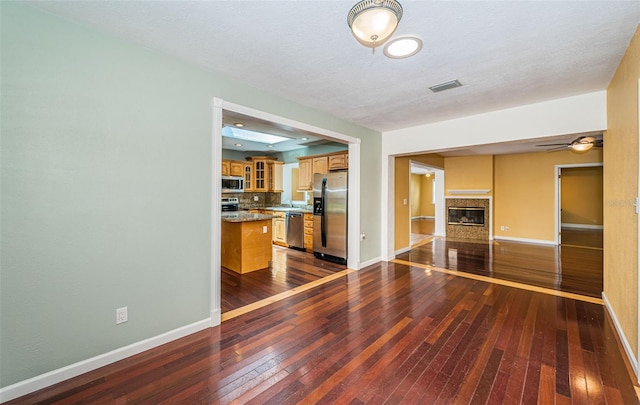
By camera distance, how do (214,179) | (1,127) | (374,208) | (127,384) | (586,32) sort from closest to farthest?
(1,127), (127,384), (586,32), (214,179), (374,208)

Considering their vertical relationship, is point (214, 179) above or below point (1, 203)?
above

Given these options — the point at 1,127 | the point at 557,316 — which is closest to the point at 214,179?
the point at 1,127

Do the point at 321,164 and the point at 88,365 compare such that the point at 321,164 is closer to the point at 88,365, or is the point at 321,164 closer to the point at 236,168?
the point at 236,168

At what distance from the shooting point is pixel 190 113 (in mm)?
2443

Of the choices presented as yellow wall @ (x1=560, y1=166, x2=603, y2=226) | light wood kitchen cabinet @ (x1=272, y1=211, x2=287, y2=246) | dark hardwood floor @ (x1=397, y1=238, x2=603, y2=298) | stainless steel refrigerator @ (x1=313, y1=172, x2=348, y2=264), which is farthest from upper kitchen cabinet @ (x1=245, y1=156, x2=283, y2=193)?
yellow wall @ (x1=560, y1=166, x2=603, y2=226)

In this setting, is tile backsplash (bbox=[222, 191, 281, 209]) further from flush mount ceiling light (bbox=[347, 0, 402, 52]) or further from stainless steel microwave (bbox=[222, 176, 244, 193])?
flush mount ceiling light (bbox=[347, 0, 402, 52])

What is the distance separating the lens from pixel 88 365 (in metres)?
1.95

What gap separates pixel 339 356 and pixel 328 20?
252cm

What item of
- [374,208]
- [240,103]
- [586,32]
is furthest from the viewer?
[374,208]

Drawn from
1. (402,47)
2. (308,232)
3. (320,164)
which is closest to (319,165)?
(320,164)

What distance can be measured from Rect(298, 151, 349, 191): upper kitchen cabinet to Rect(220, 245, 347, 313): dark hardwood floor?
1.78m

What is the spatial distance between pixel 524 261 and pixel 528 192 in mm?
3071

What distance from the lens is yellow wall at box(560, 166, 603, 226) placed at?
9.48 metres

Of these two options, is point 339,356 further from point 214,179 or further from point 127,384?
point 214,179
